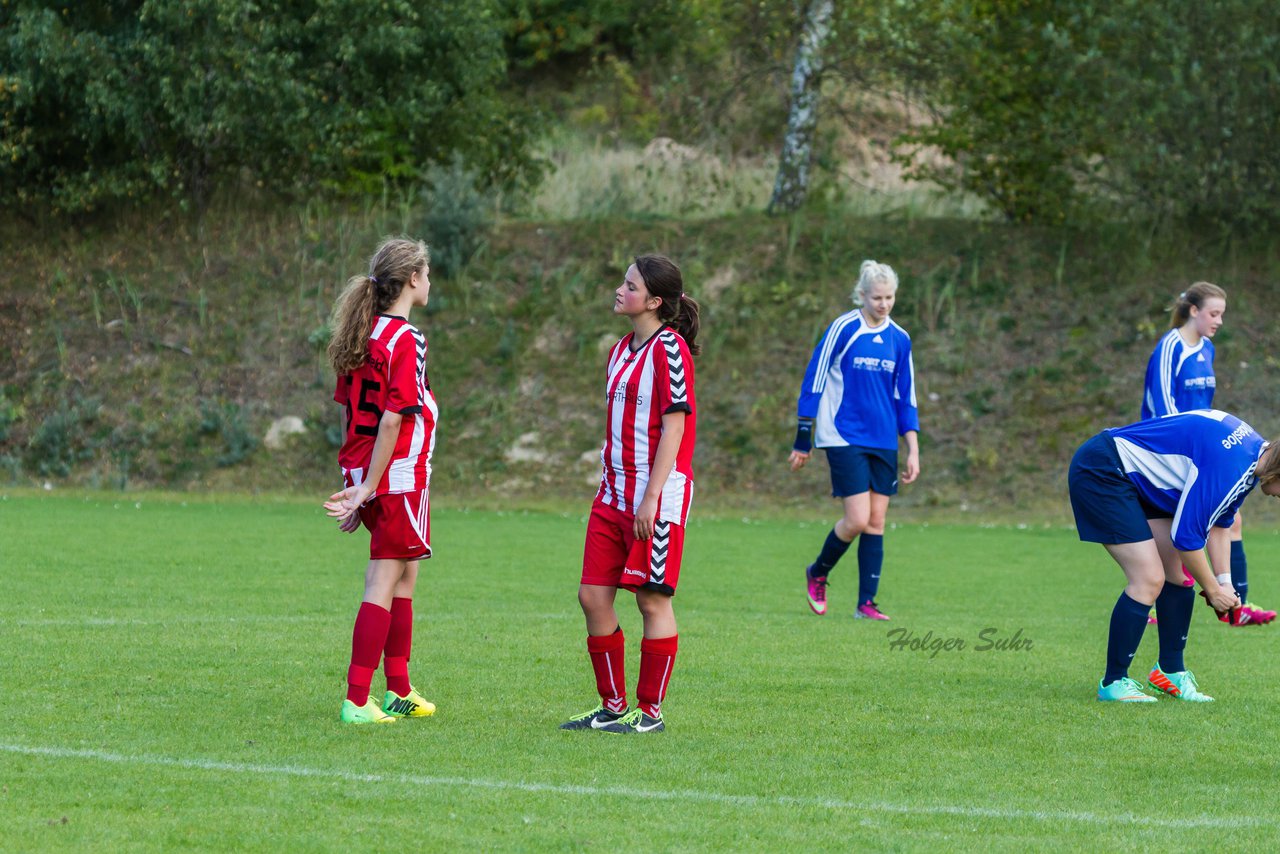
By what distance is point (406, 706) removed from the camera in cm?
652

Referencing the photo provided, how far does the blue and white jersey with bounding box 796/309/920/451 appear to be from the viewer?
34.8 feet

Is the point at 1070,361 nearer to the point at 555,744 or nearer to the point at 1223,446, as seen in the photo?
the point at 1223,446

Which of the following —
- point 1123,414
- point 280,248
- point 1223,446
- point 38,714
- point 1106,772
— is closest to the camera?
point 1106,772

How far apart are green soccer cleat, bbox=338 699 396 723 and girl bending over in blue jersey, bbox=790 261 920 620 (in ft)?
15.5

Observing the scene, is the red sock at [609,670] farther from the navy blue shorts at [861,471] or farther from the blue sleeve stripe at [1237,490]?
the navy blue shorts at [861,471]

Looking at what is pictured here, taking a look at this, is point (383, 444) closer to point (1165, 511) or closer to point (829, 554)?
point (1165, 511)

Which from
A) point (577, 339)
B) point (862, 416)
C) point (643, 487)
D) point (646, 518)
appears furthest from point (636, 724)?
point (577, 339)

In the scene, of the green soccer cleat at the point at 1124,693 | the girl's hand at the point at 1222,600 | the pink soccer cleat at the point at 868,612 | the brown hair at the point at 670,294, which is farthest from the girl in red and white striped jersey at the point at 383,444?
the pink soccer cleat at the point at 868,612

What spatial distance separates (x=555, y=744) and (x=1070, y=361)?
17892mm

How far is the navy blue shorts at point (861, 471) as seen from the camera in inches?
416

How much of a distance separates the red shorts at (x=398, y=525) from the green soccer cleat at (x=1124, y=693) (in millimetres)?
3212

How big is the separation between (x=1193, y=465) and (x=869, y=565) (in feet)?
12.4

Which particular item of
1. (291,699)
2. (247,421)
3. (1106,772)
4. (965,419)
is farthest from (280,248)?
(1106,772)

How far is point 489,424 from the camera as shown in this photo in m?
22.5
